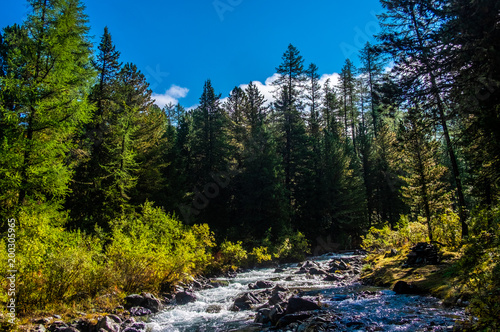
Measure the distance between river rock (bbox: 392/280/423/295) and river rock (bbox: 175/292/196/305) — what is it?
7793 millimetres

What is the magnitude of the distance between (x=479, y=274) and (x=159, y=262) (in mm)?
10206

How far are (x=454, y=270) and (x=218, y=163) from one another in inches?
1168

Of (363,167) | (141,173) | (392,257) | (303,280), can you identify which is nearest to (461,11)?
(392,257)

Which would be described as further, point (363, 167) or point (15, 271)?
point (363, 167)

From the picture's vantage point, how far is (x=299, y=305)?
8.19 meters

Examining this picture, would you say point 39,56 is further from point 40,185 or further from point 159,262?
point 159,262

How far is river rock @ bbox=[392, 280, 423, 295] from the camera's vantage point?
9461 millimetres

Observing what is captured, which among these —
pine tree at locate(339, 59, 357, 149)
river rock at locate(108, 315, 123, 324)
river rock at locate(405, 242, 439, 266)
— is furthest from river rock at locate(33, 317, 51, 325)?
pine tree at locate(339, 59, 357, 149)

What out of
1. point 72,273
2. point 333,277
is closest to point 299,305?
point 72,273

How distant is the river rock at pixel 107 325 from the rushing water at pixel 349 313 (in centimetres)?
107

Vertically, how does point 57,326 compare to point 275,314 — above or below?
above

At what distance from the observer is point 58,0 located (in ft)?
38.4

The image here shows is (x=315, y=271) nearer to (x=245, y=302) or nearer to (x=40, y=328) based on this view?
(x=245, y=302)

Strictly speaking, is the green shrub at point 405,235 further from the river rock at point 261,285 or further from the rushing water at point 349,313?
the river rock at point 261,285
